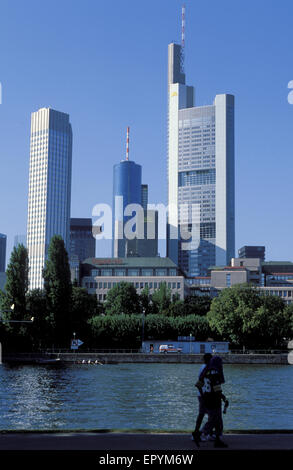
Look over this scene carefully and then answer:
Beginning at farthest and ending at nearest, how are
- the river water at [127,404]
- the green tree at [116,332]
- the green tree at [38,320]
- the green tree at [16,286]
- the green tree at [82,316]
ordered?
the green tree at [116,332] → the green tree at [82,316] → the green tree at [38,320] → the green tree at [16,286] → the river water at [127,404]

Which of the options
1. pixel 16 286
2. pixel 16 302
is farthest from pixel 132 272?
pixel 16 302

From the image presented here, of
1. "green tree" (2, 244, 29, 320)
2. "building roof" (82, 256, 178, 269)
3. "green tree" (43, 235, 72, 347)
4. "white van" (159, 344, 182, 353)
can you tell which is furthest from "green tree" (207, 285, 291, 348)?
"building roof" (82, 256, 178, 269)

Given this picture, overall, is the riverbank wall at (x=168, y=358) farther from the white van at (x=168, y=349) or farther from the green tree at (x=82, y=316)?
the white van at (x=168, y=349)

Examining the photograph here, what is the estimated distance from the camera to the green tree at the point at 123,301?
150250 mm

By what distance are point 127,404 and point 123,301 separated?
4465 inches

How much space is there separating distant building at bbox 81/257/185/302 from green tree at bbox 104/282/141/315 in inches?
896

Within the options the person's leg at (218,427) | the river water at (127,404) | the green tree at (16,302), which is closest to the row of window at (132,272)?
the green tree at (16,302)

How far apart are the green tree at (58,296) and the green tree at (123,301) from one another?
4023 centimetres

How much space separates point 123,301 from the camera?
152875mm

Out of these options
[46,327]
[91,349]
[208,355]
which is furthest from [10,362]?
[208,355]

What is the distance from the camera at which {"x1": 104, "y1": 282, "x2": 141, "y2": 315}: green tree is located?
150 metres

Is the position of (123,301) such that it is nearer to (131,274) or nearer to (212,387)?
(131,274)

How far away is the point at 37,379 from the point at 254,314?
2413 inches
